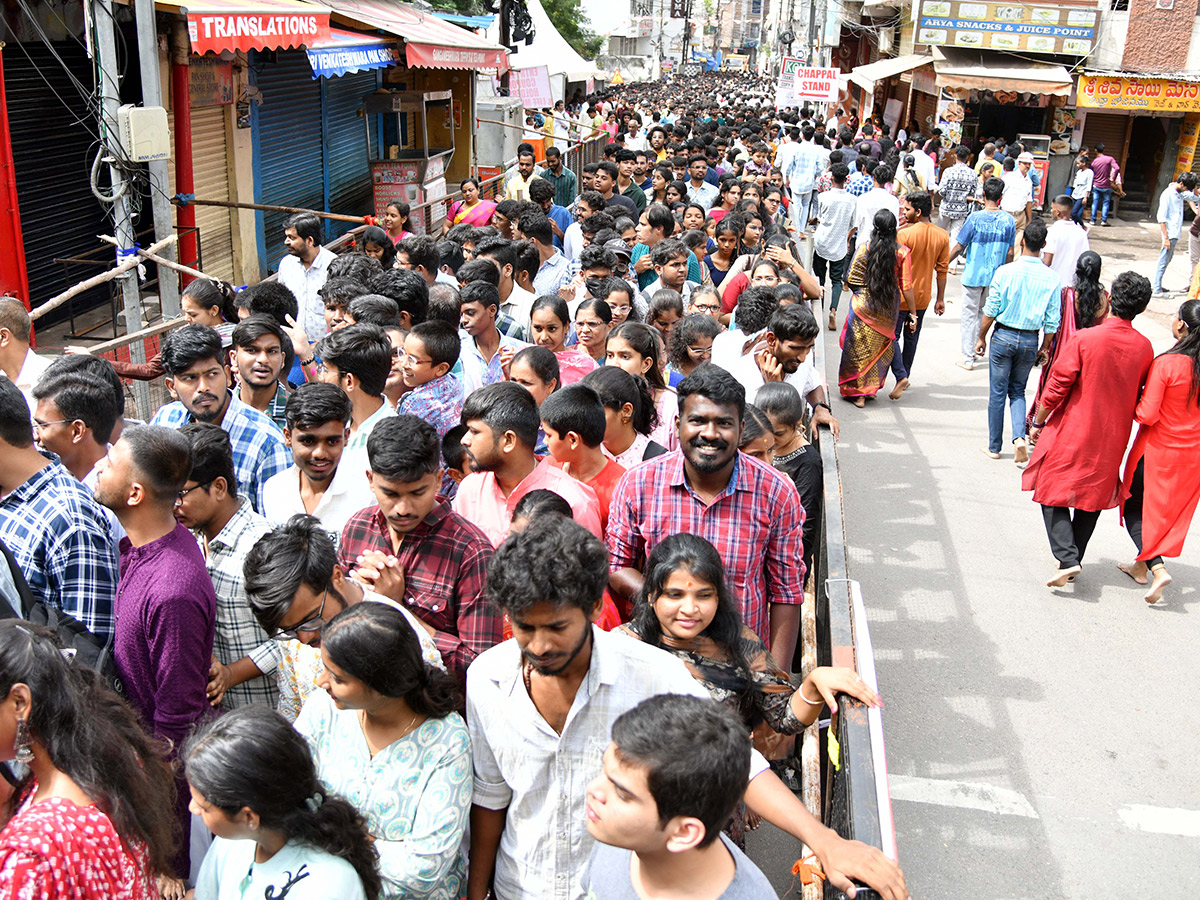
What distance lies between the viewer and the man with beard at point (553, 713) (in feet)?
8.04

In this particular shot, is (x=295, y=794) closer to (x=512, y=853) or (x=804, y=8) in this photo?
(x=512, y=853)

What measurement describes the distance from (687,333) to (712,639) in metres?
3.03

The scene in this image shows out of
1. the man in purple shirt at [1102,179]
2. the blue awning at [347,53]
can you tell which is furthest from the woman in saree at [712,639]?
the man in purple shirt at [1102,179]

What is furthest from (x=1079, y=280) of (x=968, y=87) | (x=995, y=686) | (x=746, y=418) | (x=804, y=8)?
(x=804, y=8)

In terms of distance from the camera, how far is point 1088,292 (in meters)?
7.00

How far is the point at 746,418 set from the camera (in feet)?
14.2

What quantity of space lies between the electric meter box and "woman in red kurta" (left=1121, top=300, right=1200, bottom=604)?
6.74 meters

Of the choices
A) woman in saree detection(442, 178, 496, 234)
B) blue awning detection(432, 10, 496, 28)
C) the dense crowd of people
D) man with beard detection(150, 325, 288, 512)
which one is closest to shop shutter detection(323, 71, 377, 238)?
blue awning detection(432, 10, 496, 28)

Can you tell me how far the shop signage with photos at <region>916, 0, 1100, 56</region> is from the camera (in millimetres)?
22734

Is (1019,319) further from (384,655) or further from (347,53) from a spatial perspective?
(384,655)

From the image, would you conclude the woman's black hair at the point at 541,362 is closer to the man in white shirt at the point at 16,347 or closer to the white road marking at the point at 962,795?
the man in white shirt at the point at 16,347

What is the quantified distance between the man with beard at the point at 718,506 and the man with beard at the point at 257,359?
1.96 metres

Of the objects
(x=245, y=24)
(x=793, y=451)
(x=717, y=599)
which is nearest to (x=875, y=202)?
(x=245, y=24)

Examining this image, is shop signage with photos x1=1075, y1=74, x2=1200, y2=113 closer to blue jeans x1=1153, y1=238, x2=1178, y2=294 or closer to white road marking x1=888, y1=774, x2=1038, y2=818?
blue jeans x1=1153, y1=238, x2=1178, y2=294
